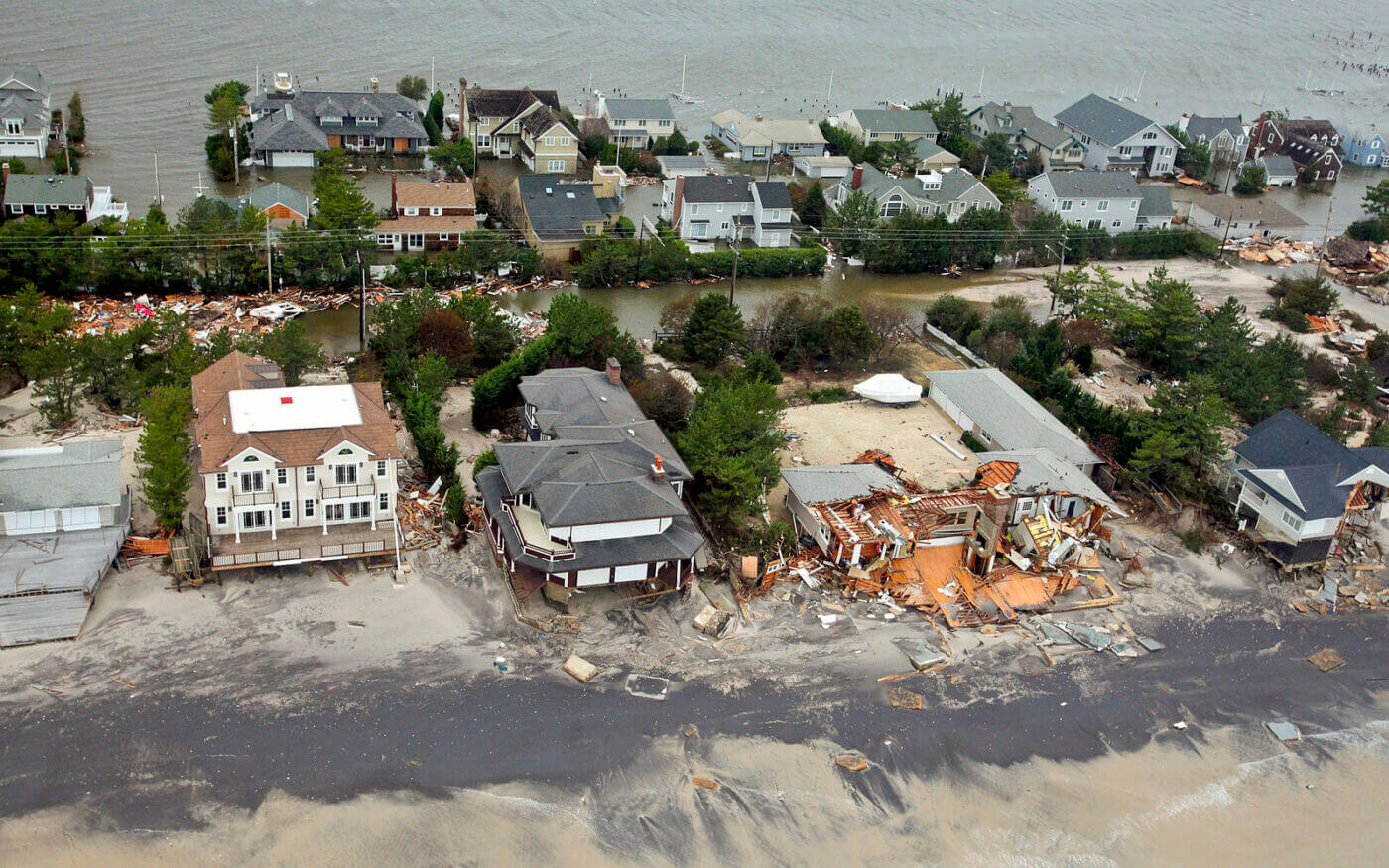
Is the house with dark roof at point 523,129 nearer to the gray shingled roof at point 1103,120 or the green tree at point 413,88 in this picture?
the green tree at point 413,88

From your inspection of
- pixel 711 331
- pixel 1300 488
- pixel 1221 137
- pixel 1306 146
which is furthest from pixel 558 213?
pixel 1306 146

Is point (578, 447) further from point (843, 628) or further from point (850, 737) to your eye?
point (850, 737)

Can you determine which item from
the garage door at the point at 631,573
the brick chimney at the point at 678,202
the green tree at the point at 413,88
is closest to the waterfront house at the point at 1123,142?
the brick chimney at the point at 678,202

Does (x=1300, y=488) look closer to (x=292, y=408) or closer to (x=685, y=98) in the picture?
(x=292, y=408)

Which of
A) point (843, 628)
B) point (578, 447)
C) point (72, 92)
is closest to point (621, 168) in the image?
point (72, 92)

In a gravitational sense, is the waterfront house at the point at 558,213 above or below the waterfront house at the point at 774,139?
below
